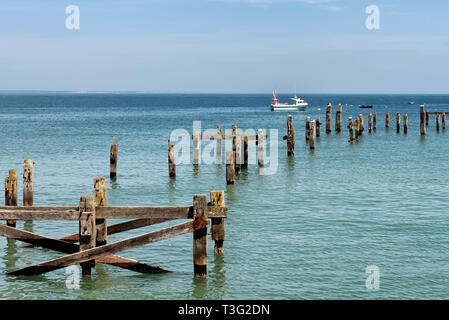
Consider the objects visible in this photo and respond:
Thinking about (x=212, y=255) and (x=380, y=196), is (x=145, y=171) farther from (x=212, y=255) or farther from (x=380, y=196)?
(x=212, y=255)

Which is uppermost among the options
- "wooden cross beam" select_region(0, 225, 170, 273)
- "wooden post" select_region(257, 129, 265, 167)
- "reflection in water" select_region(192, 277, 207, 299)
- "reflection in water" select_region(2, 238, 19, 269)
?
"wooden post" select_region(257, 129, 265, 167)

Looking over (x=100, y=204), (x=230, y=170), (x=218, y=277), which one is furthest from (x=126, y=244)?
(x=230, y=170)

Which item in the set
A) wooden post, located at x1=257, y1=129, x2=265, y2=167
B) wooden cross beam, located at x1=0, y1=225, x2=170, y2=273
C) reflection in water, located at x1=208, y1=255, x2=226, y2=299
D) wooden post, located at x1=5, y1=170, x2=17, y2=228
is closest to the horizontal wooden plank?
wooden cross beam, located at x1=0, y1=225, x2=170, y2=273

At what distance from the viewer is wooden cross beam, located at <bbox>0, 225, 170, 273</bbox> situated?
547 inches

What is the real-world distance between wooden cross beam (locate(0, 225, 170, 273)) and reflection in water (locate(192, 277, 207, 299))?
1075 mm

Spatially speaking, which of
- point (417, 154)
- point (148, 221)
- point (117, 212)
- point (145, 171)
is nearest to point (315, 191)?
point (145, 171)

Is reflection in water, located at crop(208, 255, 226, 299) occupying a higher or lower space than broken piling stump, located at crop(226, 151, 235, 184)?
lower

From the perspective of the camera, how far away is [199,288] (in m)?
13.8

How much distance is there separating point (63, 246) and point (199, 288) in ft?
10.9

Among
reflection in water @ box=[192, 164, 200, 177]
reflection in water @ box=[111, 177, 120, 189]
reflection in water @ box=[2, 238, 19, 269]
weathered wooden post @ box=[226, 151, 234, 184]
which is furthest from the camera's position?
reflection in water @ box=[192, 164, 200, 177]

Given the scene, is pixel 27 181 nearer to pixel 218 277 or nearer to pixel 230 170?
pixel 218 277

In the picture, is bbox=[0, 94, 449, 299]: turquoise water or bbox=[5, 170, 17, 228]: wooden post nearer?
bbox=[0, 94, 449, 299]: turquoise water

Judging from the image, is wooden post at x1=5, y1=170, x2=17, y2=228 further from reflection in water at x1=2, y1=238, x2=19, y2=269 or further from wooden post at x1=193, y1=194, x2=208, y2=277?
wooden post at x1=193, y1=194, x2=208, y2=277

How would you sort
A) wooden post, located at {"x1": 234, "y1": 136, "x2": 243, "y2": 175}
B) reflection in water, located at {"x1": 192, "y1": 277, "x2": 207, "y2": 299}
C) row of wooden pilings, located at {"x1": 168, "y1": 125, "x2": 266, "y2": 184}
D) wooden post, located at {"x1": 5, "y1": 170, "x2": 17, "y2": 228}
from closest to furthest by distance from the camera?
reflection in water, located at {"x1": 192, "y1": 277, "x2": 207, "y2": 299}, wooden post, located at {"x1": 5, "y1": 170, "x2": 17, "y2": 228}, row of wooden pilings, located at {"x1": 168, "y1": 125, "x2": 266, "y2": 184}, wooden post, located at {"x1": 234, "y1": 136, "x2": 243, "y2": 175}
